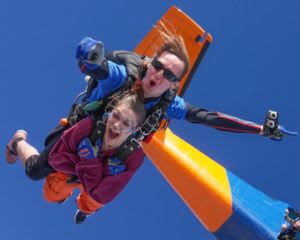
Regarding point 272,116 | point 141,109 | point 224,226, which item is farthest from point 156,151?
point 141,109

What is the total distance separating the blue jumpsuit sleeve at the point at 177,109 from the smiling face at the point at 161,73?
0.96 feet

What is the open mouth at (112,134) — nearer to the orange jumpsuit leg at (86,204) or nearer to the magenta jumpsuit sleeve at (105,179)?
the magenta jumpsuit sleeve at (105,179)

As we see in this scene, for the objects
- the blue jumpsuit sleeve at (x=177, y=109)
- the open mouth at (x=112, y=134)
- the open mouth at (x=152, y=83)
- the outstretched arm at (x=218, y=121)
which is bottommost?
the open mouth at (x=112, y=134)

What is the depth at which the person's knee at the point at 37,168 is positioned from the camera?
2.15 m

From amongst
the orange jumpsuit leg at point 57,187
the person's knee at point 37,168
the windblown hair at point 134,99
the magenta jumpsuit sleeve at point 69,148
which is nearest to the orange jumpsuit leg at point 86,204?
the orange jumpsuit leg at point 57,187

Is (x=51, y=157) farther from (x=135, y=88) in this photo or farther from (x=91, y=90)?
(x=135, y=88)

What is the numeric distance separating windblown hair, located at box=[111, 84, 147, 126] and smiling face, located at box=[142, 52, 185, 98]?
0.09 feet

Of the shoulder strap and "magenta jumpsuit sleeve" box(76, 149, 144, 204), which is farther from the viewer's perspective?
"magenta jumpsuit sleeve" box(76, 149, 144, 204)

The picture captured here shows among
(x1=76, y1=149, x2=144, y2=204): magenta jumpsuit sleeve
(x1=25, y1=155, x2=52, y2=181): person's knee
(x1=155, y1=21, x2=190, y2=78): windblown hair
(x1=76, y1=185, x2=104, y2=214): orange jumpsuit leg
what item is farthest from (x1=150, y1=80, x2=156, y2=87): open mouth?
(x1=76, y1=185, x2=104, y2=214): orange jumpsuit leg

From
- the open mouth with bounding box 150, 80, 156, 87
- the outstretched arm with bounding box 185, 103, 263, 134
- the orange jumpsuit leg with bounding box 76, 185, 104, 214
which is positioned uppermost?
the outstretched arm with bounding box 185, 103, 263, 134

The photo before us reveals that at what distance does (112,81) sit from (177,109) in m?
0.46

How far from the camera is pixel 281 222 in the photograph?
8.95ft

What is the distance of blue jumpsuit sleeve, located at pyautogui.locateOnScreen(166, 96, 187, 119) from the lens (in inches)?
77.8

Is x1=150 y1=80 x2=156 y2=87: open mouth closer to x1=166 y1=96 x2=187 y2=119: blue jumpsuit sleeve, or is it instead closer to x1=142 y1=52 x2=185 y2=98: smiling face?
x1=142 y1=52 x2=185 y2=98: smiling face
